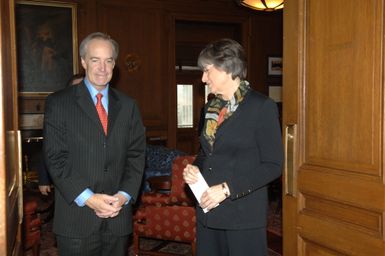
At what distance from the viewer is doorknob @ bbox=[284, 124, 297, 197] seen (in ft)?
8.09

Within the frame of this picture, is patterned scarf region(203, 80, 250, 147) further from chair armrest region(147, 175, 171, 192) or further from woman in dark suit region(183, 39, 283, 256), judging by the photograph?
chair armrest region(147, 175, 171, 192)

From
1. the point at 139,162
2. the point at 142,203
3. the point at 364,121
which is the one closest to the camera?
the point at 364,121

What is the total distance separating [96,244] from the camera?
226 centimetres

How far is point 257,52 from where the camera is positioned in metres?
8.98

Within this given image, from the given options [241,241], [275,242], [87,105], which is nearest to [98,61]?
[87,105]

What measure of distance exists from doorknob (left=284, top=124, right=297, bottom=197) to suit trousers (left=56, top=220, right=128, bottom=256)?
3.15 feet

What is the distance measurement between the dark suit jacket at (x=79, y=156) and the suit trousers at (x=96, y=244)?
0.10 ft

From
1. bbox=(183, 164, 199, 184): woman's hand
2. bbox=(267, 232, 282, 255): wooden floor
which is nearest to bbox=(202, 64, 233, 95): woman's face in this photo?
bbox=(183, 164, 199, 184): woman's hand

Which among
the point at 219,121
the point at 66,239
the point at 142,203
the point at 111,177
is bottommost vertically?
the point at 142,203

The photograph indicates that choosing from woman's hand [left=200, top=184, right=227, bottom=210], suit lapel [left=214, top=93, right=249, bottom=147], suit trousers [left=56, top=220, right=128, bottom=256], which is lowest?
suit trousers [left=56, top=220, right=128, bottom=256]

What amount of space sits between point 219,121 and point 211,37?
717 centimetres

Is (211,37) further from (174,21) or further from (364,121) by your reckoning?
(364,121)

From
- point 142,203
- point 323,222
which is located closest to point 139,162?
point 323,222

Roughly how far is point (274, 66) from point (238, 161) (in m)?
7.27
